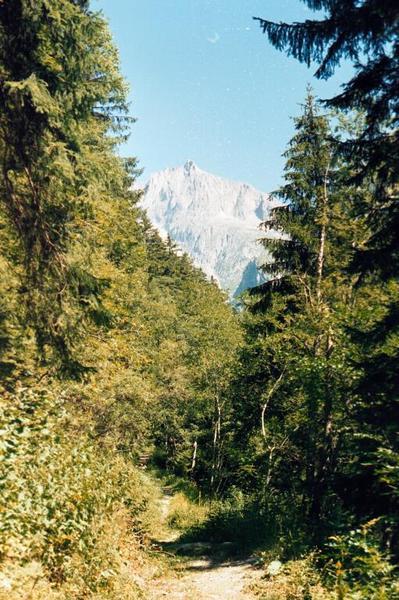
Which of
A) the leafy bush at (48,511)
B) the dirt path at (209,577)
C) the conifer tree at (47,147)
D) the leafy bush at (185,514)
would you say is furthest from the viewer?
the leafy bush at (185,514)

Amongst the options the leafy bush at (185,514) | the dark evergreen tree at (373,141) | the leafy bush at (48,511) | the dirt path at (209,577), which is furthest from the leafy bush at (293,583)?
the leafy bush at (185,514)

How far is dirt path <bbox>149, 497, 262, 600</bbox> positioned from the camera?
8344mm

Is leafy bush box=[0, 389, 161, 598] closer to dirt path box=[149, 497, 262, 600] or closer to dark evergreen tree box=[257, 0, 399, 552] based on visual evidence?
dirt path box=[149, 497, 262, 600]

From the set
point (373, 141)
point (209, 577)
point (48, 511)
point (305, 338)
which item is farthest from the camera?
point (305, 338)

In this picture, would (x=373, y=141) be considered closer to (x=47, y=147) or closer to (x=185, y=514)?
(x=47, y=147)

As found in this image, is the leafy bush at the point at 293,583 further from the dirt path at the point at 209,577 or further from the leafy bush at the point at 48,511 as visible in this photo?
the leafy bush at the point at 48,511

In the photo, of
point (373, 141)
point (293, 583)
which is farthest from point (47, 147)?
point (293, 583)

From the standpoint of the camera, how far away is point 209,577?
9.82m

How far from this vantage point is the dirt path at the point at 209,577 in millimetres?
8344

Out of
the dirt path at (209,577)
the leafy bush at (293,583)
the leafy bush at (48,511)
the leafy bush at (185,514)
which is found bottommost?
the leafy bush at (185,514)

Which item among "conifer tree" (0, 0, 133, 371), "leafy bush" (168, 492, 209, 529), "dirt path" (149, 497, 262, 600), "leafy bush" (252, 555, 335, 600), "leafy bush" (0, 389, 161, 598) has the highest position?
"conifer tree" (0, 0, 133, 371)

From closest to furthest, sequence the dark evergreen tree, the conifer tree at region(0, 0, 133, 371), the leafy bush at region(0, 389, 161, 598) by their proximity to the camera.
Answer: the leafy bush at region(0, 389, 161, 598) → the dark evergreen tree → the conifer tree at region(0, 0, 133, 371)

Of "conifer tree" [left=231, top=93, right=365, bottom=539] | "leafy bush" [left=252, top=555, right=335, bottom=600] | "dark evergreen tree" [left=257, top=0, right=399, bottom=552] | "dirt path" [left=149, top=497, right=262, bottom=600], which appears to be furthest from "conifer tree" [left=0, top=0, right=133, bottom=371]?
"conifer tree" [left=231, top=93, right=365, bottom=539]

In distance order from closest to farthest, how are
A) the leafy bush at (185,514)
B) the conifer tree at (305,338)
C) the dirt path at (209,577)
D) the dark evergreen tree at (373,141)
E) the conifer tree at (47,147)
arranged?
the dark evergreen tree at (373,141), the conifer tree at (47,147), the dirt path at (209,577), the conifer tree at (305,338), the leafy bush at (185,514)
